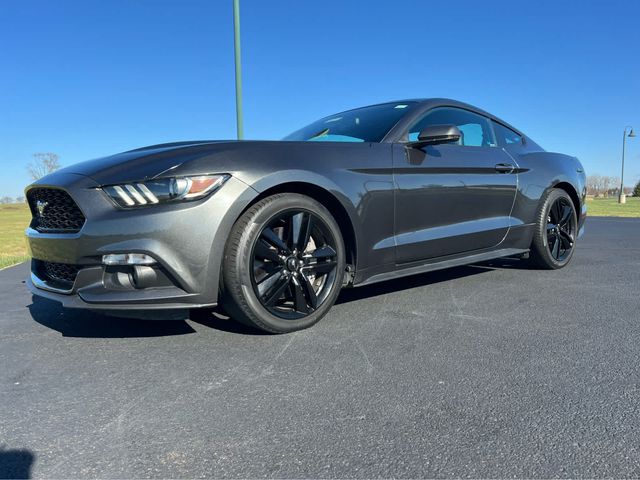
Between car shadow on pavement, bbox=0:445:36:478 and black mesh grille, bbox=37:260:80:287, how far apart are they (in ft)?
3.50

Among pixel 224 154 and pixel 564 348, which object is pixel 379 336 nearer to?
pixel 564 348

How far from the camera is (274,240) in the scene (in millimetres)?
2652

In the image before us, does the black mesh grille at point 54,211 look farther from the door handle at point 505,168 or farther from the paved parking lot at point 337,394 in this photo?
the door handle at point 505,168

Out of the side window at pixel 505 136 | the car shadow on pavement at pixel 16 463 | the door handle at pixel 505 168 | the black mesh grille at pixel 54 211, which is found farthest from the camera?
the side window at pixel 505 136

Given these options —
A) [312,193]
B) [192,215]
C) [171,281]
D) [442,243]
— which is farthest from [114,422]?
[442,243]

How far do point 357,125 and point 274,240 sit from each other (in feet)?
4.63

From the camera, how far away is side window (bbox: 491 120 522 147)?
4.29 meters

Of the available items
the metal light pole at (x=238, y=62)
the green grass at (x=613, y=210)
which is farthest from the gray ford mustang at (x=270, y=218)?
the green grass at (x=613, y=210)

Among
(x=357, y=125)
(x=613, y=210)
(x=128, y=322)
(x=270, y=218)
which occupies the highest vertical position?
(x=357, y=125)

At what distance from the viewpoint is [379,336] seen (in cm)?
263

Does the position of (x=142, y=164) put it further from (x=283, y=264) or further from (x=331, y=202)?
(x=331, y=202)

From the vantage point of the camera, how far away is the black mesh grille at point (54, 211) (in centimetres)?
244

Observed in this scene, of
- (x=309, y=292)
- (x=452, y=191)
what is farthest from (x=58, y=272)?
(x=452, y=191)

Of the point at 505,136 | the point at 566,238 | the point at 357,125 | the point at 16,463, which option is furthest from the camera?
the point at 566,238
